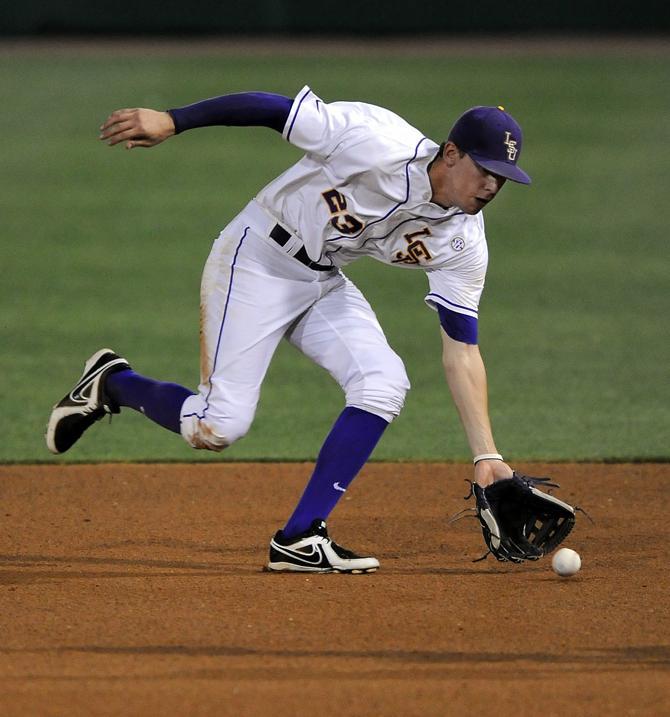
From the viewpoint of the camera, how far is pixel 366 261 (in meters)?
12.9

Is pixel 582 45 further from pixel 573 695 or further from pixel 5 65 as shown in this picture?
pixel 573 695

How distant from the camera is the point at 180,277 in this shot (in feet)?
39.9

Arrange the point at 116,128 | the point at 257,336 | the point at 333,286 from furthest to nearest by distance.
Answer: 1. the point at 333,286
2. the point at 257,336
3. the point at 116,128

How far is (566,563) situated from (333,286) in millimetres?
1430

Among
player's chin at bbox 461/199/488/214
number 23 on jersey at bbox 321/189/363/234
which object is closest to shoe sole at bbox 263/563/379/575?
number 23 on jersey at bbox 321/189/363/234

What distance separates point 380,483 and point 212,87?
558 inches

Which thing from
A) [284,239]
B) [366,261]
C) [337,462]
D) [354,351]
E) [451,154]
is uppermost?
[451,154]

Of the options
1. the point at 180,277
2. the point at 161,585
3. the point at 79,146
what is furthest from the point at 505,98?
the point at 161,585

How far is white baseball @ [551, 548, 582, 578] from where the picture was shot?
5324mm

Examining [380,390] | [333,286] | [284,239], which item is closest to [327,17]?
[333,286]

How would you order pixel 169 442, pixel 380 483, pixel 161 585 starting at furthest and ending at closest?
pixel 169 442
pixel 380 483
pixel 161 585

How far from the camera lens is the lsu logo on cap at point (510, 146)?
198 inches

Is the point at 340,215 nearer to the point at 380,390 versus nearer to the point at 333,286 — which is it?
the point at 333,286

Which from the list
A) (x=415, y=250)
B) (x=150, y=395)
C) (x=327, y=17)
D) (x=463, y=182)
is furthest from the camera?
(x=327, y=17)
